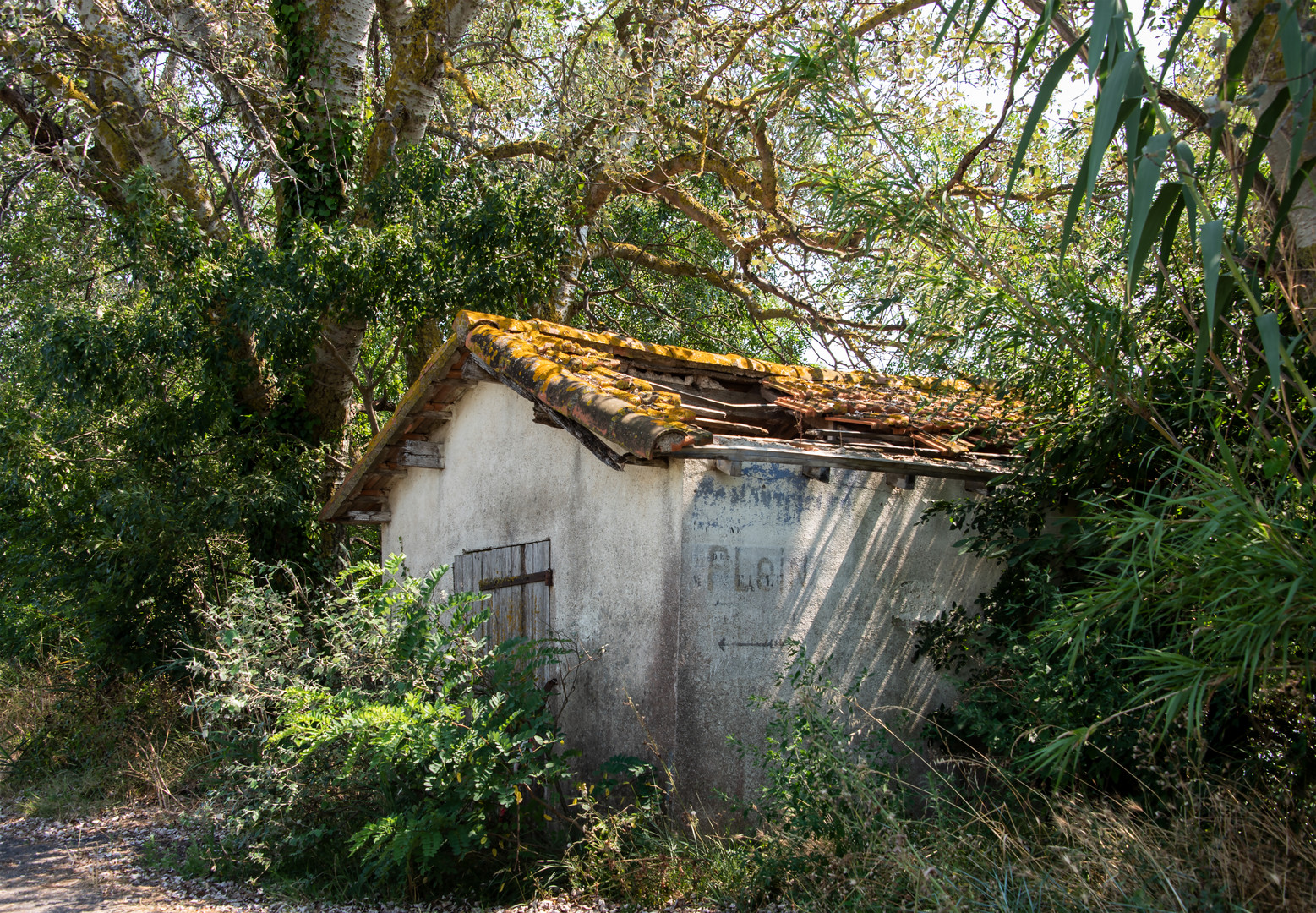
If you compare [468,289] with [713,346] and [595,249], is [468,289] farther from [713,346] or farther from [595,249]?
[713,346]

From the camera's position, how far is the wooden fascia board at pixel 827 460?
546 centimetres

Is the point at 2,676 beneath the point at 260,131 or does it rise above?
beneath

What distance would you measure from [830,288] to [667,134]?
2591 mm

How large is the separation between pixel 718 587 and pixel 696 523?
16.0 inches

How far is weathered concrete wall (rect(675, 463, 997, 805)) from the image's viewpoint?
5461 millimetres

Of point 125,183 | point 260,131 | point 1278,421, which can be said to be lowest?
point 1278,421

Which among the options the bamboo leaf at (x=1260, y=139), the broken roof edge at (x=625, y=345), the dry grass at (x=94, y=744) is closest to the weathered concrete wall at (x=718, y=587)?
the broken roof edge at (x=625, y=345)

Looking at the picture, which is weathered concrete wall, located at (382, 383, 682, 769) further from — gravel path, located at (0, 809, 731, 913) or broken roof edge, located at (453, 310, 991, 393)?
gravel path, located at (0, 809, 731, 913)

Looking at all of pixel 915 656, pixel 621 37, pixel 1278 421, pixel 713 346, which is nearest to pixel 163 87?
pixel 621 37

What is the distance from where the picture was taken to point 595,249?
1190 cm

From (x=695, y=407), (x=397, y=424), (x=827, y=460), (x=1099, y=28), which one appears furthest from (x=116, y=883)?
(x=1099, y=28)

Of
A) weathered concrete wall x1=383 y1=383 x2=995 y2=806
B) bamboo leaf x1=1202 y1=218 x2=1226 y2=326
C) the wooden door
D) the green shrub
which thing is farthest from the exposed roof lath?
bamboo leaf x1=1202 y1=218 x2=1226 y2=326

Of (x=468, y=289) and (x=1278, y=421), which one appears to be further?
(x=468, y=289)

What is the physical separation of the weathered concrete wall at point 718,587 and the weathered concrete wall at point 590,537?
1 centimetres
